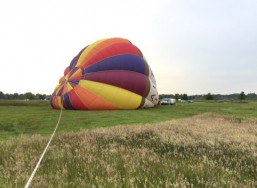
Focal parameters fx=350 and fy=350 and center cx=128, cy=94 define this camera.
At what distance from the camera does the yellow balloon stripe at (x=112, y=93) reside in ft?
112

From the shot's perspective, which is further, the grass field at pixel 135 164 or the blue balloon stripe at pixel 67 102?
the blue balloon stripe at pixel 67 102

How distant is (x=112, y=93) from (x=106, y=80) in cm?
143

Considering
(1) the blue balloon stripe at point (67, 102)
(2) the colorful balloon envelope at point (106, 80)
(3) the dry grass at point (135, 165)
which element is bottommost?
(3) the dry grass at point (135, 165)

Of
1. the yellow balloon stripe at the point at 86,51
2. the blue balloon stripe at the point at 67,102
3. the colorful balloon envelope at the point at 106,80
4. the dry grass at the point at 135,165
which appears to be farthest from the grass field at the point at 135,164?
the yellow balloon stripe at the point at 86,51

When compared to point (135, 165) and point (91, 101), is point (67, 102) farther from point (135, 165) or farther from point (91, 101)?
point (135, 165)

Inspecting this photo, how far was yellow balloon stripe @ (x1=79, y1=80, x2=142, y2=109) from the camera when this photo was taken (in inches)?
1340

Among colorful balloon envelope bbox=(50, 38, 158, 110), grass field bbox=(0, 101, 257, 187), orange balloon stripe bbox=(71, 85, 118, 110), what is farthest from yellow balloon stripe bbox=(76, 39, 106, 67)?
grass field bbox=(0, 101, 257, 187)

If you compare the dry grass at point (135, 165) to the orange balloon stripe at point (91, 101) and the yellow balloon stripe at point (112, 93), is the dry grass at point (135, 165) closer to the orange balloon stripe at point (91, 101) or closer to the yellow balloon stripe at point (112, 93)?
the orange balloon stripe at point (91, 101)

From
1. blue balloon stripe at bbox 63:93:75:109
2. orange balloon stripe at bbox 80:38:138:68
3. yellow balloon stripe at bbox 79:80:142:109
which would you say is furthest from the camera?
orange balloon stripe at bbox 80:38:138:68

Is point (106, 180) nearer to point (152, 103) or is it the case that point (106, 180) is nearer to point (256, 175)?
point (256, 175)

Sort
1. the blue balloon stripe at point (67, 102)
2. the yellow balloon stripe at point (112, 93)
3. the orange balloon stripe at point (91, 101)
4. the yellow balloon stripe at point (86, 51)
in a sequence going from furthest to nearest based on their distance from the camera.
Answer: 1. the yellow balloon stripe at point (86, 51)
2. the blue balloon stripe at point (67, 102)
3. the yellow balloon stripe at point (112, 93)
4. the orange balloon stripe at point (91, 101)

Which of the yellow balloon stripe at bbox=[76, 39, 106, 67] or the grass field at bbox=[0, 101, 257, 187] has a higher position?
the yellow balloon stripe at bbox=[76, 39, 106, 67]

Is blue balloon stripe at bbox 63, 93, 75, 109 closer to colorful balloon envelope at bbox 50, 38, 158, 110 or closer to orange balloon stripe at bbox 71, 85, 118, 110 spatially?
colorful balloon envelope at bbox 50, 38, 158, 110

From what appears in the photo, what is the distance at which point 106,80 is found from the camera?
1356 inches
